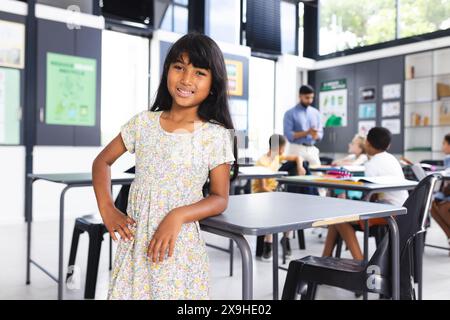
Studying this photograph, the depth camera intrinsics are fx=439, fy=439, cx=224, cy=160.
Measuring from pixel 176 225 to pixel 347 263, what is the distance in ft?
2.55

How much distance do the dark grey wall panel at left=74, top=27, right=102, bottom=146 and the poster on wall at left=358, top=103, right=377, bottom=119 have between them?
382cm

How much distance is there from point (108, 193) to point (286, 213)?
443 mm

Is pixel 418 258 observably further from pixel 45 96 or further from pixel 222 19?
pixel 45 96

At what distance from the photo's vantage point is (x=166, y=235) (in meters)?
0.95

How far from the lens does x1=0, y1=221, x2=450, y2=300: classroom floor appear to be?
2211 millimetres

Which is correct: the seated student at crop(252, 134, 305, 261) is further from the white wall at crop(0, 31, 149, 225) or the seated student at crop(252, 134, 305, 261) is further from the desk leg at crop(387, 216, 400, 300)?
the desk leg at crop(387, 216, 400, 300)

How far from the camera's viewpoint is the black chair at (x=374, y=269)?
132cm

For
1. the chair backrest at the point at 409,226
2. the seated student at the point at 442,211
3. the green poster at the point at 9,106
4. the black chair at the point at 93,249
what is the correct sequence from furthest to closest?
1. the green poster at the point at 9,106
2. the seated student at the point at 442,211
3. the black chair at the point at 93,249
4. the chair backrest at the point at 409,226

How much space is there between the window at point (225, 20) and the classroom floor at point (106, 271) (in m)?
1.28

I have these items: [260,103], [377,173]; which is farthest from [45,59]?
[377,173]

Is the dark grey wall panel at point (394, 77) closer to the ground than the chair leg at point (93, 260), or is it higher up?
higher up

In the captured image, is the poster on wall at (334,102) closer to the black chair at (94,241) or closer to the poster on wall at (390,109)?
the poster on wall at (390,109)

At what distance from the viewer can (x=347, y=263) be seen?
4.89 feet

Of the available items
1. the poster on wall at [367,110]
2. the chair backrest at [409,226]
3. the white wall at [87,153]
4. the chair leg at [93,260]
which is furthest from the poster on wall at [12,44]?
the poster on wall at [367,110]
